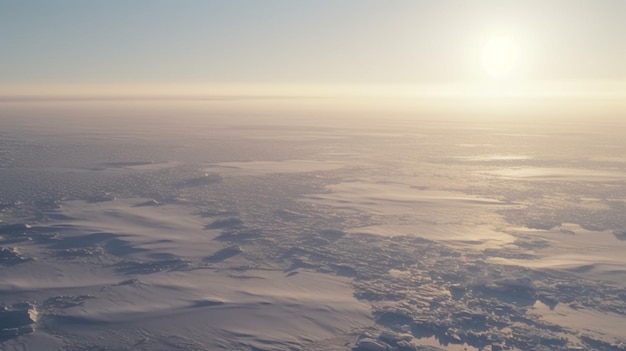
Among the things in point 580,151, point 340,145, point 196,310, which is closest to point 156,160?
point 340,145

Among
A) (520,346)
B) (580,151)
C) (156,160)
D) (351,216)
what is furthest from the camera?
(580,151)

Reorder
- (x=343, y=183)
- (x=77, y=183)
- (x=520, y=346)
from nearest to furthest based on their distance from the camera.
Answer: (x=520, y=346), (x=77, y=183), (x=343, y=183)

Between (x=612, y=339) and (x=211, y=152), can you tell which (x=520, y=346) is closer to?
(x=612, y=339)

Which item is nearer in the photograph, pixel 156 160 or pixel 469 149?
pixel 156 160

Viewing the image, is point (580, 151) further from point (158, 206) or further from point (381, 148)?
point (158, 206)

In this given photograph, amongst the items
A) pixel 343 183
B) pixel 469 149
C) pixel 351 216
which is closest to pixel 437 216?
pixel 351 216

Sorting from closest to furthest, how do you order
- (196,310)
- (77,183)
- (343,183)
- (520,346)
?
(520,346), (196,310), (77,183), (343,183)
